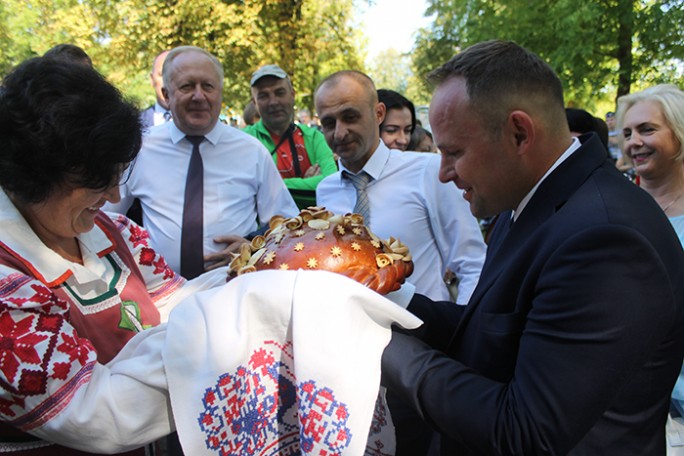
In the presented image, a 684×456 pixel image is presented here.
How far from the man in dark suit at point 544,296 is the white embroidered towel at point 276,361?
277 mm

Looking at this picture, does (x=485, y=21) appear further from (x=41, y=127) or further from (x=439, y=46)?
(x=41, y=127)

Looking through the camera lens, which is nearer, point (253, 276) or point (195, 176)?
point (253, 276)

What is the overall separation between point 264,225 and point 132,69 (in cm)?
1395

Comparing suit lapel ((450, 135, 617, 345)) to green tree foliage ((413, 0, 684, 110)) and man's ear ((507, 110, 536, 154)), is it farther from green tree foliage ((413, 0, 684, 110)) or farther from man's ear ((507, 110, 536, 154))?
green tree foliage ((413, 0, 684, 110))

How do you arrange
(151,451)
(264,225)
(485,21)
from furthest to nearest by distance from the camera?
(485,21) < (264,225) < (151,451)

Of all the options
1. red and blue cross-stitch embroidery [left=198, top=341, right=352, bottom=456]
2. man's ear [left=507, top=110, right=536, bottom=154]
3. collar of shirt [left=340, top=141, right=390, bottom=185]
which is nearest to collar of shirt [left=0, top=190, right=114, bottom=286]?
red and blue cross-stitch embroidery [left=198, top=341, right=352, bottom=456]

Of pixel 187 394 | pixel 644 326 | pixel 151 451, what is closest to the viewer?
pixel 644 326

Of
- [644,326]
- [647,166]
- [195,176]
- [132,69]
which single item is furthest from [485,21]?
[644,326]

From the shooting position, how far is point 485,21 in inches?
582

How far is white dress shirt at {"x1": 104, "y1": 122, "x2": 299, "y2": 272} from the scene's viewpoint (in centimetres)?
368

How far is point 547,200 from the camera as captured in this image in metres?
1.68

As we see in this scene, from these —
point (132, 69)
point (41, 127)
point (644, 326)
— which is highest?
point (132, 69)

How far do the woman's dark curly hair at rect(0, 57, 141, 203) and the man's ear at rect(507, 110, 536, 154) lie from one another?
1.38 m

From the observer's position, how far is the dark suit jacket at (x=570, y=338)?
52.8 inches
